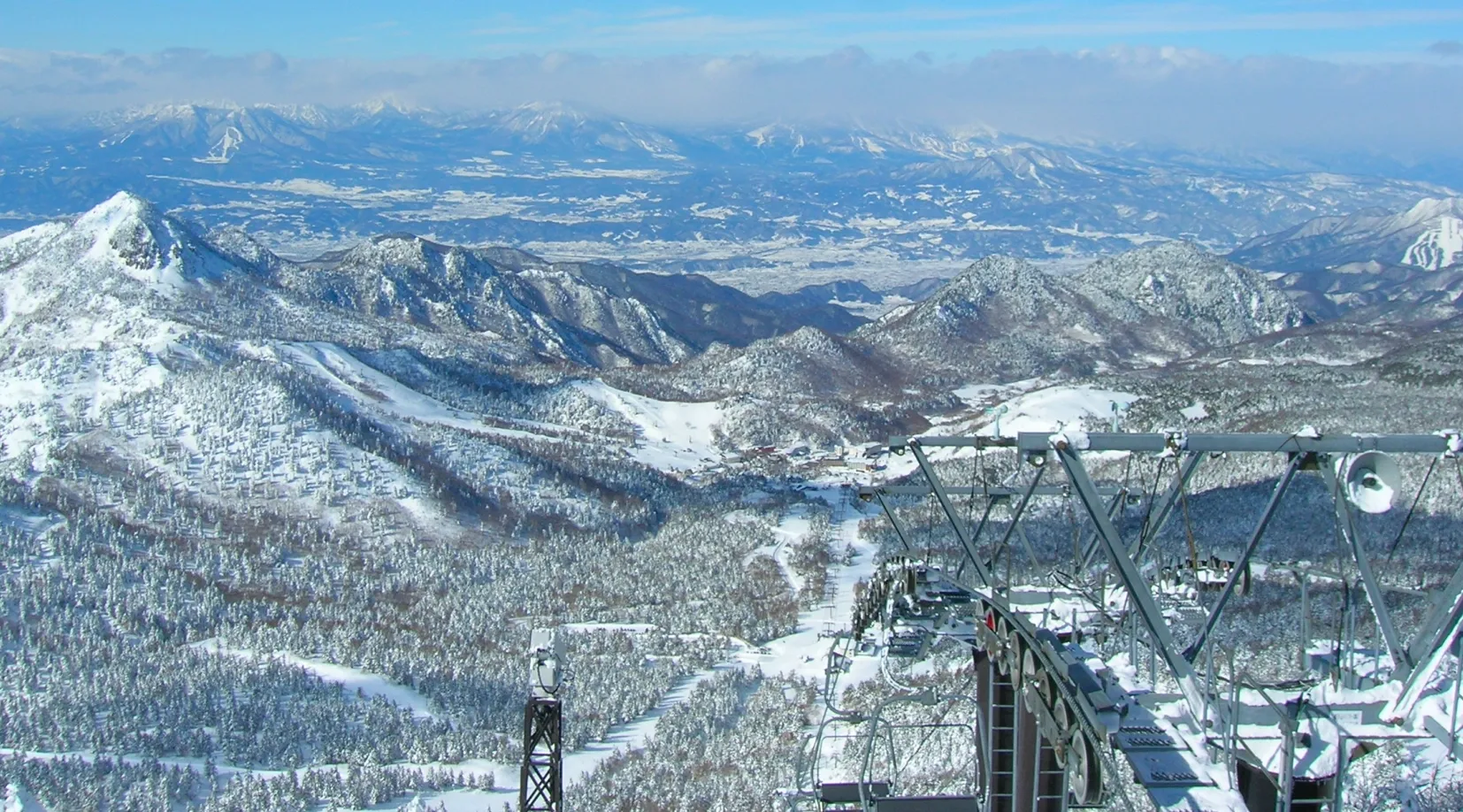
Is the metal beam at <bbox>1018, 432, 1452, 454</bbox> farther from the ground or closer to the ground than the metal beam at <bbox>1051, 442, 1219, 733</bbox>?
farther from the ground

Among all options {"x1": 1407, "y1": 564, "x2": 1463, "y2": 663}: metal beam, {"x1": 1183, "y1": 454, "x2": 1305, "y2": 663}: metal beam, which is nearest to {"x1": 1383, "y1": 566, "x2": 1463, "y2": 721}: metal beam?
{"x1": 1407, "y1": 564, "x2": 1463, "y2": 663}: metal beam

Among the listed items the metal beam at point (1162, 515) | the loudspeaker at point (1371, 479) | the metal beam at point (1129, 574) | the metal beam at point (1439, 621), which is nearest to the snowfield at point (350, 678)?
the metal beam at point (1162, 515)

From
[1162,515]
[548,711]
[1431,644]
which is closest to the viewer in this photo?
[1431,644]

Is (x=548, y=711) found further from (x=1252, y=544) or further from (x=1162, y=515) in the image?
(x=1252, y=544)

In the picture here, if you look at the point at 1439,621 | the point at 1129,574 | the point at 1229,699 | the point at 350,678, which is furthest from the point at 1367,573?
the point at 350,678

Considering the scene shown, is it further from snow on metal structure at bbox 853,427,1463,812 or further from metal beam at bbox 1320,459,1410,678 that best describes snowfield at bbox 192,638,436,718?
metal beam at bbox 1320,459,1410,678
